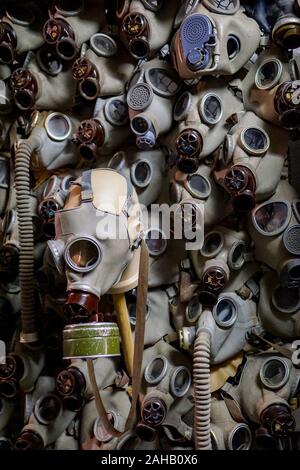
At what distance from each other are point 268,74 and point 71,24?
1.95 feet

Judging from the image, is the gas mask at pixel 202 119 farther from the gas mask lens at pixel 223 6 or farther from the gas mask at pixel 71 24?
the gas mask at pixel 71 24

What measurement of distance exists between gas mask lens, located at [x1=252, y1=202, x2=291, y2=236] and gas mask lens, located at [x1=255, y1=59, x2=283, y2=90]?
314mm

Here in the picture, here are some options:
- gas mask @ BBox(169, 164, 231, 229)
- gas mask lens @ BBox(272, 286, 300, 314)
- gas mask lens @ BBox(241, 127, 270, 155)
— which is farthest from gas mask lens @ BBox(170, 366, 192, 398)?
gas mask lens @ BBox(241, 127, 270, 155)

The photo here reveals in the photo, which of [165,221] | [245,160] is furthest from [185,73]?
[165,221]

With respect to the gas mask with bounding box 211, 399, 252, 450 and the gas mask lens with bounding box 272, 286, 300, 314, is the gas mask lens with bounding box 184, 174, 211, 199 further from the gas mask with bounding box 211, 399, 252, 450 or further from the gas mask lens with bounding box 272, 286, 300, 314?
the gas mask with bounding box 211, 399, 252, 450

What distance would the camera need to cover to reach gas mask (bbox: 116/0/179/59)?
4.56ft

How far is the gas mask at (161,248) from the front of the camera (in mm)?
1502

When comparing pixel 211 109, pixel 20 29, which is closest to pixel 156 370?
pixel 211 109

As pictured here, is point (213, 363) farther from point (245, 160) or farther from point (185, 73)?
point (185, 73)

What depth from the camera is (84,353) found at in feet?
3.82

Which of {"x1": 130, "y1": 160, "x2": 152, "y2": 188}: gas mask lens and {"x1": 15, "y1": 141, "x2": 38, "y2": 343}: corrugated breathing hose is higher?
{"x1": 130, "y1": 160, "x2": 152, "y2": 188}: gas mask lens

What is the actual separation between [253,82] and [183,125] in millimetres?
240

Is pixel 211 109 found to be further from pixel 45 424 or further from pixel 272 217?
pixel 45 424

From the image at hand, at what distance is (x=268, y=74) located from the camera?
1.40 meters
